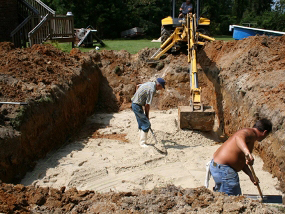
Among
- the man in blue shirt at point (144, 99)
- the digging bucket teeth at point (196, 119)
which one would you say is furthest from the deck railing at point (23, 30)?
the digging bucket teeth at point (196, 119)

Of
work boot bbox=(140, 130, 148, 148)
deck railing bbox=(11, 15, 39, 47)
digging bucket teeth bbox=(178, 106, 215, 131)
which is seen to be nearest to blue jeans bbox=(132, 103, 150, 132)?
work boot bbox=(140, 130, 148, 148)

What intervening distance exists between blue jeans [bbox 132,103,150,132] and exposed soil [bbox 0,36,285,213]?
206cm

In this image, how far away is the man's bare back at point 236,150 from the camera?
430 centimetres

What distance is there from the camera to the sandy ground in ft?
20.0

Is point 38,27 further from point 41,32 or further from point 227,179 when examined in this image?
point 227,179

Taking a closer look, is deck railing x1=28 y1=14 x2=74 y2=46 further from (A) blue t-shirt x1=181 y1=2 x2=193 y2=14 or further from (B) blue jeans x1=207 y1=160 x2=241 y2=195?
(B) blue jeans x1=207 y1=160 x2=241 y2=195

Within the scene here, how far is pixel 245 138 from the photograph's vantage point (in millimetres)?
4262

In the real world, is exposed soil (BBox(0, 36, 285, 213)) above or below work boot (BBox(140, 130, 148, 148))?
above

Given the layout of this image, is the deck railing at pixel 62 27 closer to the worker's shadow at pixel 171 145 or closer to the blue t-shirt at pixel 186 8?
the blue t-shirt at pixel 186 8

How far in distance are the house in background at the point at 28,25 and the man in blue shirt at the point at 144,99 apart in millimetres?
6787

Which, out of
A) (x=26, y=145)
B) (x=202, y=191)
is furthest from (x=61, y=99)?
(x=202, y=191)

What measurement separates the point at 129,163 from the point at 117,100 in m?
5.94

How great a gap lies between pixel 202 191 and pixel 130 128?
5892mm

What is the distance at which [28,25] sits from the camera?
13.8 meters
